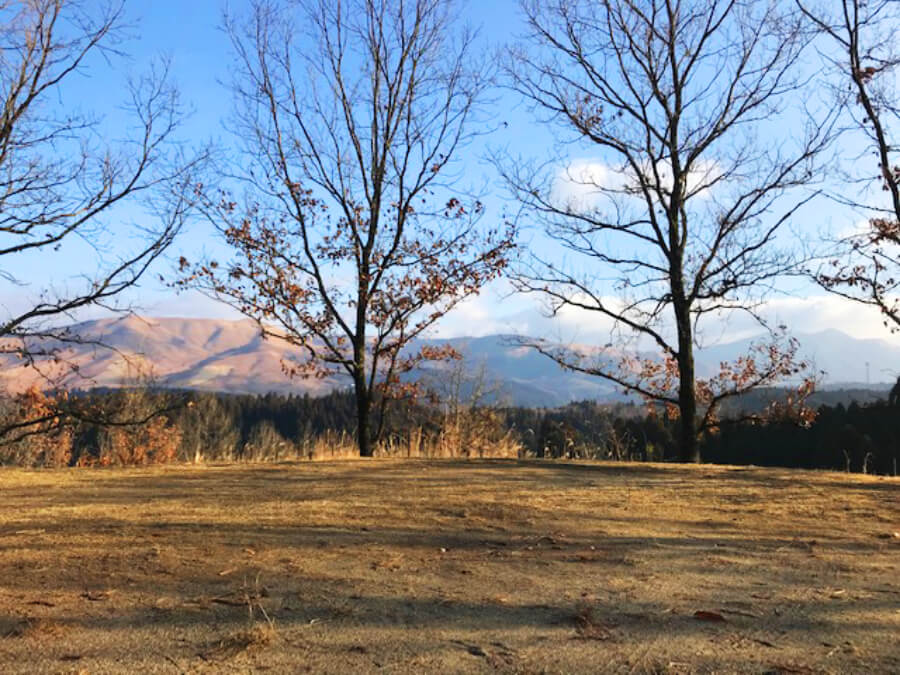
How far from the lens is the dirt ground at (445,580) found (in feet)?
8.70

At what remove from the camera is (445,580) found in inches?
141

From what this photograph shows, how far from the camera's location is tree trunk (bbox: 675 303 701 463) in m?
11.5

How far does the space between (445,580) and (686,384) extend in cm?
898

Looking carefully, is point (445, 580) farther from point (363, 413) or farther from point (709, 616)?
point (363, 413)

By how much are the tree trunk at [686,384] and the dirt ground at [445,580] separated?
501 centimetres

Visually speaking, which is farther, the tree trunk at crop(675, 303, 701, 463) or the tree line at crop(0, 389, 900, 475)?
the tree line at crop(0, 389, 900, 475)

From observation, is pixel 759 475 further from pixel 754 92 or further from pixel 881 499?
pixel 754 92

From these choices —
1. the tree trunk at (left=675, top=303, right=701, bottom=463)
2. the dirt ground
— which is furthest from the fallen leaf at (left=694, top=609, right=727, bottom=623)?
the tree trunk at (left=675, top=303, right=701, bottom=463)

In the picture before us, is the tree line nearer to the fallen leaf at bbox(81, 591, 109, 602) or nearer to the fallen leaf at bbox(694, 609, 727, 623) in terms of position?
the fallen leaf at bbox(81, 591, 109, 602)

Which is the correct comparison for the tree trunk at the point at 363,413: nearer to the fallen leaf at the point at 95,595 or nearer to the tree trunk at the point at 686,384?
the tree trunk at the point at 686,384

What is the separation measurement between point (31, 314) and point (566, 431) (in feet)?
31.5

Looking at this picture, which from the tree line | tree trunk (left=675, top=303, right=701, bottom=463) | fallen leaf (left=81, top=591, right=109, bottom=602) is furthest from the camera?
the tree line

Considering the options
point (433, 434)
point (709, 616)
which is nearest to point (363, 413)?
point (433, 434)

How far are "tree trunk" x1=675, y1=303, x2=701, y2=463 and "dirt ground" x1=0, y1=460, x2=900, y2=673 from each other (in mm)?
5009
